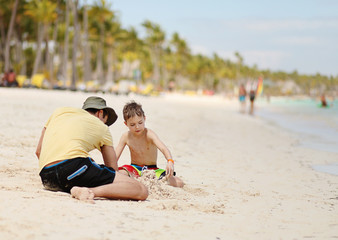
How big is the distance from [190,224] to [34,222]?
1.24 m

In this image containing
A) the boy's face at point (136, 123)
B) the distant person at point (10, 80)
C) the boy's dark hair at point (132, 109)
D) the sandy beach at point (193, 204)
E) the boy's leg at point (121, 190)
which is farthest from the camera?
the distant person at point (10, 80)

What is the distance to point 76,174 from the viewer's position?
4090 millimetres

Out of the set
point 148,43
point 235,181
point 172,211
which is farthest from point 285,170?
point 148,43

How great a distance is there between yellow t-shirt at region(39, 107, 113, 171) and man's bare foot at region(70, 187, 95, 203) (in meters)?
0.31

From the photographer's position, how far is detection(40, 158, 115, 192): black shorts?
405 centimetres

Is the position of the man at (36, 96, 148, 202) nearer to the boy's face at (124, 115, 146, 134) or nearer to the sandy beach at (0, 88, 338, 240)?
the sandy beach at (0, 88, 338, 240)

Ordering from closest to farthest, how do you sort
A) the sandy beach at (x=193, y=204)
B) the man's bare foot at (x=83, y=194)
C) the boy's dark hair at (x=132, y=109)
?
the sandy beach at (x=193, y=204) → the man's bare foot at (x=83, y=194) → the boy's dark hair at (x=132, y=109)

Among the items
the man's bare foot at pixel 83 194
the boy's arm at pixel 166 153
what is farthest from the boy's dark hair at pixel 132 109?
the man's bare foot at pixel 83 194

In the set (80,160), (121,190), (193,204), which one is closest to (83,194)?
(80,160)

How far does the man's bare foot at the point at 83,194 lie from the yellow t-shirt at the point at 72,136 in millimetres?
→ 312

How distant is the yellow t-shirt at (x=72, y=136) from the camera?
406 cm

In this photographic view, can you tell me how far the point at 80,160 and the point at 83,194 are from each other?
310mm

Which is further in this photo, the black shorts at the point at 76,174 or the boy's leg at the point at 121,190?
the boy's leg at the point at 121,190

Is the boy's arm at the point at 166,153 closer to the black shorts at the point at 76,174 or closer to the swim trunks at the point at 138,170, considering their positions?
the swim trunks at the point at 138,170
